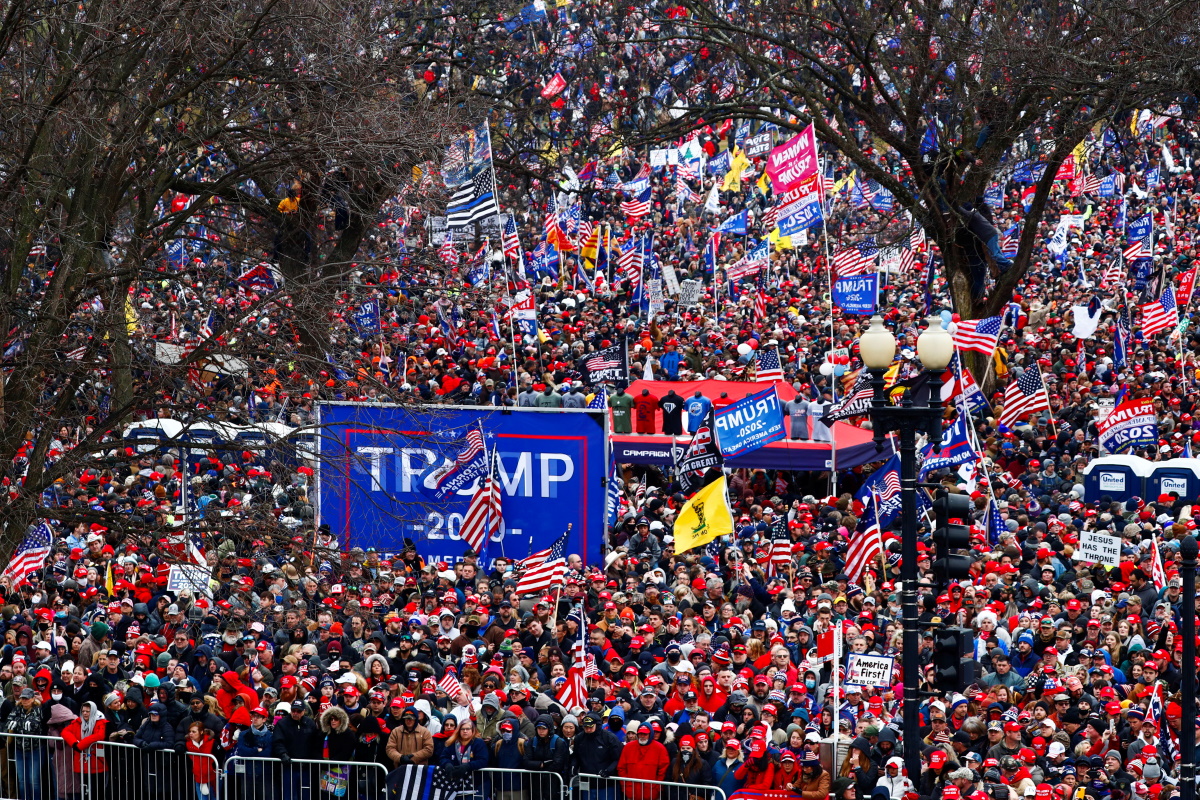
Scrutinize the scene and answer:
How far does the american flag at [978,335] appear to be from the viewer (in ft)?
77.0

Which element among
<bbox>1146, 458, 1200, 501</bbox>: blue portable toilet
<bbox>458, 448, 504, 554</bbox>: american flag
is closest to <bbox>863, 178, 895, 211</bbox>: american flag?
<bbox>1146, 458, 1200, 501</bbox>: blue portable toilet

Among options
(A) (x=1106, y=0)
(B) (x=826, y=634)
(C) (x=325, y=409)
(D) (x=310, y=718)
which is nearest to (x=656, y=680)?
(B) (x=826, y=634)

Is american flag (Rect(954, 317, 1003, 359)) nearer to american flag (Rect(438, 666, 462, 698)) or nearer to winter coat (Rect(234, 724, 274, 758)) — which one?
american flag (Rect(438, 666, 462, 698))

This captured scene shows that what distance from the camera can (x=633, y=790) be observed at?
44.5ft

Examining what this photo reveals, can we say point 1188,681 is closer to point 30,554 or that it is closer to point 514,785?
point 514,785

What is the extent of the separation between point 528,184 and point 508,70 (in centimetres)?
250

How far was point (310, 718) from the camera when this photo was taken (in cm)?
1440

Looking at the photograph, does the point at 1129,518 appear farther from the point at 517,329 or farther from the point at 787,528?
the point at 517,329

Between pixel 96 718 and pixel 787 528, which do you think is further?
pixel 787 528

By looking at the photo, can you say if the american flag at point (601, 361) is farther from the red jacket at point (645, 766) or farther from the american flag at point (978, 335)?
the red jacket at point (645, 766)

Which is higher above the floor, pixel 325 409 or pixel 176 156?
pixel 176 156

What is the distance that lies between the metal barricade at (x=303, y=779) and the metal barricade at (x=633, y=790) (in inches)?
65.4

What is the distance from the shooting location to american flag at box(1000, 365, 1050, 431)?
24047 mm

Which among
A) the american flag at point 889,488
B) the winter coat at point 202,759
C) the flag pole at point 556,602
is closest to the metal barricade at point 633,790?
the winter coat at point 202,759
